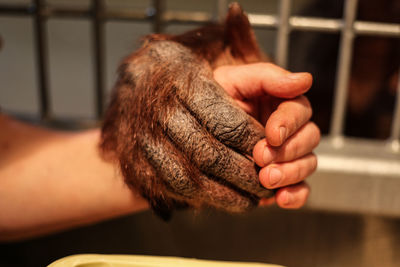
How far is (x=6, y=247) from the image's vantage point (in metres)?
0.60

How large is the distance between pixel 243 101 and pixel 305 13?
1.57 ft

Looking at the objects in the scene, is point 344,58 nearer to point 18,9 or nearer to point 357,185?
point 357,185

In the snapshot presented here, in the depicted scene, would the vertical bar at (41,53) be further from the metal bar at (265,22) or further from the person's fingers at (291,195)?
the person's fingers at (291,195)

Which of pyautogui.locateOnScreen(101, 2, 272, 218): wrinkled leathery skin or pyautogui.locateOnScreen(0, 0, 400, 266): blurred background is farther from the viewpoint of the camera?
pyautogui.locateOnScreen(0, 0, 400, 266): blurred background

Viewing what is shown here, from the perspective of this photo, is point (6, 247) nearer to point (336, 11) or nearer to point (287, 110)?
point (287, 110)

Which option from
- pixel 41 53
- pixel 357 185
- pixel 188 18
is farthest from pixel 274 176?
pixel 41 53

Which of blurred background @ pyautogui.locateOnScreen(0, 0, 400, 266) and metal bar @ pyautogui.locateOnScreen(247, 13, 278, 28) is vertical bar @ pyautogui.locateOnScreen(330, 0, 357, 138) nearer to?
blurred background @ pyautogui.locateOnScreen(0, 0, 400, 266)

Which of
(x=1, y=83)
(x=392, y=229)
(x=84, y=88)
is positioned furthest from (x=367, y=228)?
(x=1, y=83)

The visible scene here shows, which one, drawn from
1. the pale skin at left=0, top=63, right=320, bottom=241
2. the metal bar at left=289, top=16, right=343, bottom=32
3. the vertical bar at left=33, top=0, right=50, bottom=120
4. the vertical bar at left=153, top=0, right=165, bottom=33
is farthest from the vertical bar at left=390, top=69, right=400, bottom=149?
the vertical bar at left=33, top=0, right=50, bottom=120

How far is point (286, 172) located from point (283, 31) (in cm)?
32

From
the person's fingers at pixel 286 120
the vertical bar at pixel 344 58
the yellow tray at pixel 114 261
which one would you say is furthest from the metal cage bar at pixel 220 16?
the yellow tray at pixel 114 261

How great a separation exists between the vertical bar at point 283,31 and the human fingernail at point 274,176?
0.29m

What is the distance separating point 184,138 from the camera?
1.07 ft

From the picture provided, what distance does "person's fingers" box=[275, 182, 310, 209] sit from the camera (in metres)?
0.36
